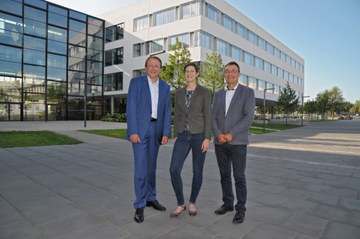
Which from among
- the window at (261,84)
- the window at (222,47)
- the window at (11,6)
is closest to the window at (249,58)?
the window at (261,84)

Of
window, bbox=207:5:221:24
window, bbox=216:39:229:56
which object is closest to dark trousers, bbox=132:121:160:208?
window, bbox=207:5:221:24

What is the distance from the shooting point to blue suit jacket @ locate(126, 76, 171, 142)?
3.43 m

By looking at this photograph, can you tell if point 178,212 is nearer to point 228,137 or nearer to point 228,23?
point 228,137

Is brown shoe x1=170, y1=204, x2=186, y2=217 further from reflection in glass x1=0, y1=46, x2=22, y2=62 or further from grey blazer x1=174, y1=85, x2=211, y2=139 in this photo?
reflection in glass x1=0, y1=46, x2=22, y2=62

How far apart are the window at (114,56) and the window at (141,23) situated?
12.0ft

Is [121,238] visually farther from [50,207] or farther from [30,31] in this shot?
[30,31]

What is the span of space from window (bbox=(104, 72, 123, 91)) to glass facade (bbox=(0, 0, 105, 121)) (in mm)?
915

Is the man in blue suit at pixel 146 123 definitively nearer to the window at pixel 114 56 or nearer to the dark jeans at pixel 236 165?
the dark jeans at pixel 236 165

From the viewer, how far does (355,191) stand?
A: 496cm

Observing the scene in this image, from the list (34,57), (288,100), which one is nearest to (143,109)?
(34,57)

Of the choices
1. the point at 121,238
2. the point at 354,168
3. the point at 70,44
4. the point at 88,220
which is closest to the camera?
the point at 121,238

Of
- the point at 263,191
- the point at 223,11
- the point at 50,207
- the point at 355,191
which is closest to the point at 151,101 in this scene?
the point at 50,207

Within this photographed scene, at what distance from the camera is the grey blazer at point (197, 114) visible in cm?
346

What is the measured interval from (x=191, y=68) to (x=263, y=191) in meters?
2.89
